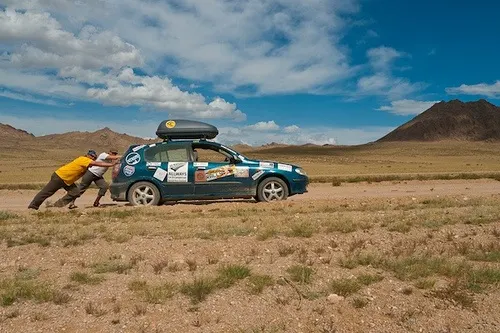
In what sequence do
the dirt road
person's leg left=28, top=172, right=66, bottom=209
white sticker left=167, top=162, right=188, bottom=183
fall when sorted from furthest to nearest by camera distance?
the dirt road < person's leg left=28, top=172, right=66, bottom=209 < white sticker left=167, top=162, right=188, bottom=183

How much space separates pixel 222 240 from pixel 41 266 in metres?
2.49

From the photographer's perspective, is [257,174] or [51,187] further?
[257,174]

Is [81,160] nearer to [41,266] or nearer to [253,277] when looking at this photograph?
[41,266]

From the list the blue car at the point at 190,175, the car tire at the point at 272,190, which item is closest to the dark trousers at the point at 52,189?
the blue car at the point at 190,175

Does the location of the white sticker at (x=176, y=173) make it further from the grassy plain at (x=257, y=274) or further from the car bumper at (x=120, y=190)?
the grassy plain at (x=257, y=274)

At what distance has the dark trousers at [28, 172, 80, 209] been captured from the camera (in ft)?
37.4

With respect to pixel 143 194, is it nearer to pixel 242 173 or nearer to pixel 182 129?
pixel 182 129

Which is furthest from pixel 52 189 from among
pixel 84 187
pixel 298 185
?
pixel 298 185

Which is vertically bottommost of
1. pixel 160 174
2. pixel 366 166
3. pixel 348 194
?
pixel 348 194

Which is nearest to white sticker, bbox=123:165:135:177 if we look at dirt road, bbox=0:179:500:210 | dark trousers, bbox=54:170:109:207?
dark trousers, bbox=54:170:109:207

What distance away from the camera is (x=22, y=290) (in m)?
4.77

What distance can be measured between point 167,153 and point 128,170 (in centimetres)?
105

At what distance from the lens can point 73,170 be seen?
11633 mm

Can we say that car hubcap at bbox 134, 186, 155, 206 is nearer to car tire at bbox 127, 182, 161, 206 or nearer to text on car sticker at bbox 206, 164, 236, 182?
car tire at bbox 127, 182, 161, 206
